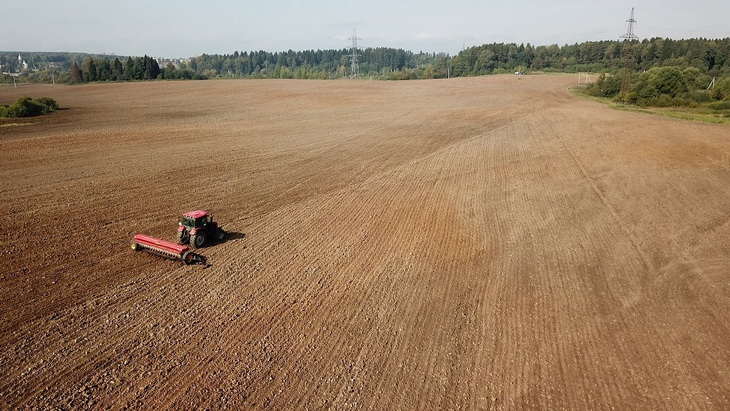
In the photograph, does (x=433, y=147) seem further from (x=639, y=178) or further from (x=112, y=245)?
(x=112, y=245)

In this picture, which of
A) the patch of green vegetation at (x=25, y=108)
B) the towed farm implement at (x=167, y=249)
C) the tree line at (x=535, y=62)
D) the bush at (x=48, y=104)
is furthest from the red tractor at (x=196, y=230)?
the tree line at (x=535, y=62)

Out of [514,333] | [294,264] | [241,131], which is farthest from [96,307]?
[241,131]

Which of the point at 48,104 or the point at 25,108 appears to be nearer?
the point at 25,108

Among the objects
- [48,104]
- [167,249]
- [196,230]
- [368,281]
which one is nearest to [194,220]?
[196,230]

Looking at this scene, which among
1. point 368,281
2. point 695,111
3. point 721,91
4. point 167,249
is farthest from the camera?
point 721,91

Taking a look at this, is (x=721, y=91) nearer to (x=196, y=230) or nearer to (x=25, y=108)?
(x=196, y=230)

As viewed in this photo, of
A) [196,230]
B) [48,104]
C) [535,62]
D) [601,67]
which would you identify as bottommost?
[196,230]

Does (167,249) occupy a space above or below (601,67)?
below

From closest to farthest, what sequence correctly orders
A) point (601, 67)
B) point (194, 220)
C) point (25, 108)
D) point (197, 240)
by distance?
point (194, 220)
point (197, 240)
point (25, 108)
point (601, 67)
